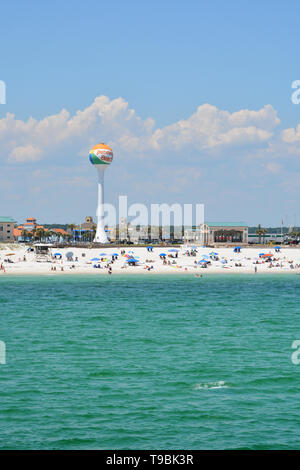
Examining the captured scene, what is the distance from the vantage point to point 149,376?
992 inches

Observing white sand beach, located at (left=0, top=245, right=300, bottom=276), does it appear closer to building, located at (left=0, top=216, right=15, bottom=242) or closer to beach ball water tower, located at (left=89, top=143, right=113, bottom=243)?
beach ball water tower, located at (left=89, top=143, right=113, bottom=243)

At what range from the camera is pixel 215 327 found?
39125 millimetres

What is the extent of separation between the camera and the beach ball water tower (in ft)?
537

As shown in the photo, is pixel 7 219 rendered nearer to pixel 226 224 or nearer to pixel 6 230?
pixel 6 230

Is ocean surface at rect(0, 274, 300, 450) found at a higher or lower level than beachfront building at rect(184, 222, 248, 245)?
lower

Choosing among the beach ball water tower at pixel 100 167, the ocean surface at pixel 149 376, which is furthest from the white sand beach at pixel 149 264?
the beach ball water tower at pixel 100 167

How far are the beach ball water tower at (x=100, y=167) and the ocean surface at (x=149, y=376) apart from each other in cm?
11116

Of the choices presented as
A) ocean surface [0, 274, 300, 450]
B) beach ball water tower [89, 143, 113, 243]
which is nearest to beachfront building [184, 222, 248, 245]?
beach ball water tower [89, 143, 113, 243]

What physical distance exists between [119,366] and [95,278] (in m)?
58.1

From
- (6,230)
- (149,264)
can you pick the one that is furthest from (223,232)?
(149,264)

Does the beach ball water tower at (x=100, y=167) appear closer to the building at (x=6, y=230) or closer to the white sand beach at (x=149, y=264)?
the building at (x=6, y=230)

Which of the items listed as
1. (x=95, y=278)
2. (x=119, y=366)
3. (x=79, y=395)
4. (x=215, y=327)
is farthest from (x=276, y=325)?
(x=95, y=278)

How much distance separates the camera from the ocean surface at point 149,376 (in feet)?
60.4

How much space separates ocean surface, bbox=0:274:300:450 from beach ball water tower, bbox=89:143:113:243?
111 metres
